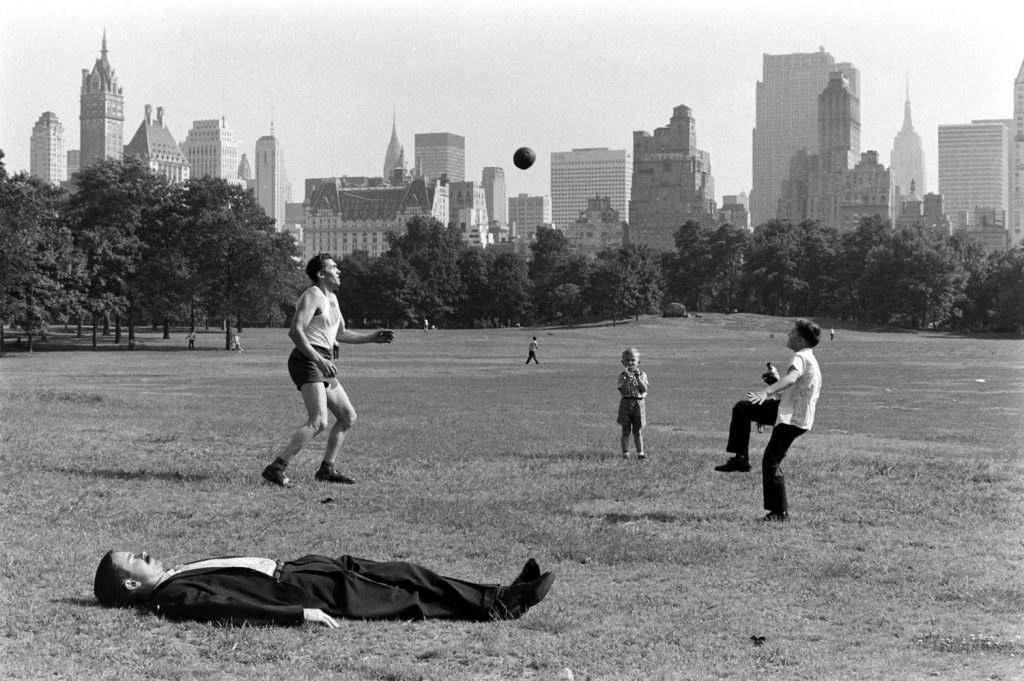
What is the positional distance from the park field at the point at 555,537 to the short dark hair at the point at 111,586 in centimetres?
12

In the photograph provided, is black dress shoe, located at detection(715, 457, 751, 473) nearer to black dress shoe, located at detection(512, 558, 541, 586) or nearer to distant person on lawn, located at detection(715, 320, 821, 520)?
distant person on lawn, located at detection(715, 320, 821, 520)

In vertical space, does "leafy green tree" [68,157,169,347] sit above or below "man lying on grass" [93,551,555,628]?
above

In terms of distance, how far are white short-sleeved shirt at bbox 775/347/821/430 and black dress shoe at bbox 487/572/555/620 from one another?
13.8ft

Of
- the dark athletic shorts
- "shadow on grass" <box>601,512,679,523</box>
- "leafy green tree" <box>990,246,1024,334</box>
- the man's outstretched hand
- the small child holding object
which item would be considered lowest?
"shadow on grass" <box>601,512,679,523</box>

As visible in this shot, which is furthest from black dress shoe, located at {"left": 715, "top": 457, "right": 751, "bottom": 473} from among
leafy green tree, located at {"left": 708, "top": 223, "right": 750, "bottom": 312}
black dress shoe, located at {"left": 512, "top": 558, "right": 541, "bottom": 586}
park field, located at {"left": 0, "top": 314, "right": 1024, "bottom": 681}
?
leafy green tree, located at {"left": 708, "top": 223, "right": 750, "bottom": 312}

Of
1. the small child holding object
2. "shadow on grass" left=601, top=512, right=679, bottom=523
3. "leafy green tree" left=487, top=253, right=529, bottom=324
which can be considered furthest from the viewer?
"leafy green tree" left=487, top=253, right=529, bottom=324

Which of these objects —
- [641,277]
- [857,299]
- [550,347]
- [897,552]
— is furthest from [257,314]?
[857,299]

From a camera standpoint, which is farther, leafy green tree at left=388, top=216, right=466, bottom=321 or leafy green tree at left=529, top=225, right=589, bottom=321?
leafy green tree at left=529, top=225, right=589, bottom=321

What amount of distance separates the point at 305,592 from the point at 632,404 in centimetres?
887

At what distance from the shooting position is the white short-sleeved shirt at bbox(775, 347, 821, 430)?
34.2 feet

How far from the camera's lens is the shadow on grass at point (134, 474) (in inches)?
497

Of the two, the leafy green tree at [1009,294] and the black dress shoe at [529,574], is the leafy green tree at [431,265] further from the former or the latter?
the black dress shoe at [529,574]

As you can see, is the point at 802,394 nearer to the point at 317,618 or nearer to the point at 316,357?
the point at 316,357

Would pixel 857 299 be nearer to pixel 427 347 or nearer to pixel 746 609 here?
pixel 427 347
